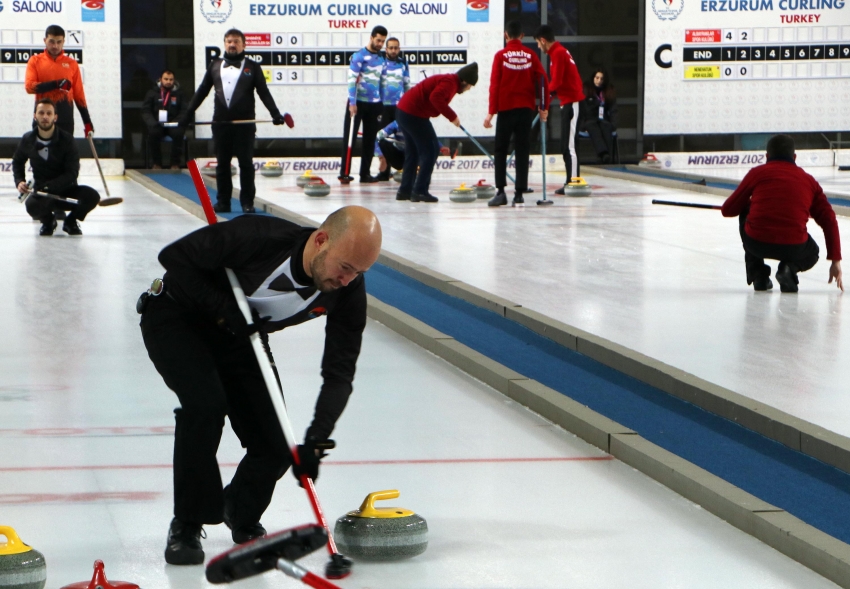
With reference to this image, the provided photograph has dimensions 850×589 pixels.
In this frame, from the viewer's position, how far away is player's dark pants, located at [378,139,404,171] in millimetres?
14055

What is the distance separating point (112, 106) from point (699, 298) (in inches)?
452

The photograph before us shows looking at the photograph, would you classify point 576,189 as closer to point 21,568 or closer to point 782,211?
point 782,211

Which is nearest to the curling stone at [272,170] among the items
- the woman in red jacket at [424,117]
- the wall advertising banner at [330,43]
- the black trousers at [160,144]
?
the wall advertising banner at [330,43]

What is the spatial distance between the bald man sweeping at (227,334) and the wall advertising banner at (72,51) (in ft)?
45.1

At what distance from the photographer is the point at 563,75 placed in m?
12.3

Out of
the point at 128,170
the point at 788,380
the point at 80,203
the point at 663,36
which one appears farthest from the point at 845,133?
the point at 788,380

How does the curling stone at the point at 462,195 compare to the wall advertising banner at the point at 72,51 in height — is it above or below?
below

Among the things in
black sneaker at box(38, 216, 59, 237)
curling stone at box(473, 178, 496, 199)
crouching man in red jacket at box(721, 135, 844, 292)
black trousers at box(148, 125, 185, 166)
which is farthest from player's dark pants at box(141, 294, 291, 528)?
black trousers at box(148, 125, 185, 166)

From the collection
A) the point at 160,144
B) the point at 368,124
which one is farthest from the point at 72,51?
the point at 368,124

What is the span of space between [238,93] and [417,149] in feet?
6.94

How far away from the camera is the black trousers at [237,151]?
1034cm

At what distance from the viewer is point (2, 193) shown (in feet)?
46.7

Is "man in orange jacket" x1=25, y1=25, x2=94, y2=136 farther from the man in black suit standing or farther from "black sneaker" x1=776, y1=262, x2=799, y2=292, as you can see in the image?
"black sneaker" x1=776, y1=262, x2=799, y2=292

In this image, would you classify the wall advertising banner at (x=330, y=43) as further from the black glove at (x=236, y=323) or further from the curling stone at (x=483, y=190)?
the black glove at (x=236, y=323)
